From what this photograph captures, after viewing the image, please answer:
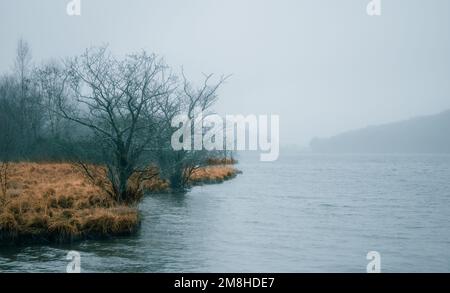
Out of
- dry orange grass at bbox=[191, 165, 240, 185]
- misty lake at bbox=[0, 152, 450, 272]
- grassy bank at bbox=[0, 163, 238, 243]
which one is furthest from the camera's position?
dry orange grass at bbox=[191, 165, 240, 185]

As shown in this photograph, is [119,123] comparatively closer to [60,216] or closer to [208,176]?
[60,216]

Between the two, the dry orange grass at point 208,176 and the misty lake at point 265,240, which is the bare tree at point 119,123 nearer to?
the misty lake at point 265,240

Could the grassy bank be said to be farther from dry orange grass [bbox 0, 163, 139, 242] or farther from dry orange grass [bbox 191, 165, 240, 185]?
dry orange grass [bbox 191, 165, 240, 185]

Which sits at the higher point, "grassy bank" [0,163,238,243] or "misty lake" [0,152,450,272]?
"grassy bank" [0,163,238,243]

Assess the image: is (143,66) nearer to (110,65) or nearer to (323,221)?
(110,65)

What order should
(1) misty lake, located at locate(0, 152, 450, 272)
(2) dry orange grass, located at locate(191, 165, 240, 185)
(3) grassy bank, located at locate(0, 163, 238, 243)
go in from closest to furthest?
(1) misty lake, located at locate(0, 152, 450, 272) → (3) grassy bank, located at locate(0, 163, 238, 243) → (2) dry orange grass, located at locate(191, 165, 240, 185)

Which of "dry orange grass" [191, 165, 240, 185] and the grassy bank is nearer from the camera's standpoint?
the grassy bank

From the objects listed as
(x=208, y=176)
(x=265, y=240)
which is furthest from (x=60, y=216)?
(x=208, y=176)

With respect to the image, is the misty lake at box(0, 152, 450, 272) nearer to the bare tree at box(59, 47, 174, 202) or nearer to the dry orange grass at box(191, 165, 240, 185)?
the bare tree at box(59, 47, 174, 202)

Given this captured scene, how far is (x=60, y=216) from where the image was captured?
15586 mm

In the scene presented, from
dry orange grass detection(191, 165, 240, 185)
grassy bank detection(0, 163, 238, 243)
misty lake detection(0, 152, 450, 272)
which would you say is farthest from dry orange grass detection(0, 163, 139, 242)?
dry orange grass detection(191, 165, 240, 185)

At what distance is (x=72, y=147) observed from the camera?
2053 centimetres

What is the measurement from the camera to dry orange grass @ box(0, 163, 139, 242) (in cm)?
1463
